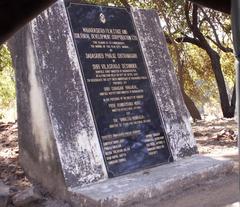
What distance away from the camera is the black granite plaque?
537 centimetres

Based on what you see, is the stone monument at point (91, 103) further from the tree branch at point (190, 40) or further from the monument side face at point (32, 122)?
the tree branch at point (190, 40)

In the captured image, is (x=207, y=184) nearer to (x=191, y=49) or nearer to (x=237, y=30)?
(x=237, y=30)

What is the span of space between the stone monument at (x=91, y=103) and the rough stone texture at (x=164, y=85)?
2cm

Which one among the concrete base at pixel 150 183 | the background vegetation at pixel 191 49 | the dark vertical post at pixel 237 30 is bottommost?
the concrete base at pixel 150 183

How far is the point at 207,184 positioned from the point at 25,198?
82.0 inches

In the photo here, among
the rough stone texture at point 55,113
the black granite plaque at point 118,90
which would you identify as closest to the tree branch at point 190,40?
the black granite plaque at point 118,90

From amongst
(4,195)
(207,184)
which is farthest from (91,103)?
(207,184)

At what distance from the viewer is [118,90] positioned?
18.4 feet

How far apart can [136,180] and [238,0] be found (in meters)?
4.25

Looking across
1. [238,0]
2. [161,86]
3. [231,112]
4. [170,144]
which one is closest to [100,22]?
[161,86]

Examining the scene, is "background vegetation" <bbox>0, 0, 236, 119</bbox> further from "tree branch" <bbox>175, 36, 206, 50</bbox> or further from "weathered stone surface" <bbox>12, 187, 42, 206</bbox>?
"weathered stone surface" <bbox>12, 187, 42, 206</bbox>

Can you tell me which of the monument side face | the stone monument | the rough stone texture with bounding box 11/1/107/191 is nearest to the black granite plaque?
the stone monument

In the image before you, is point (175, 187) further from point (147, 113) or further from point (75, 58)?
point (75, 58)

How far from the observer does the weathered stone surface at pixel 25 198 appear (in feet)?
15.5
